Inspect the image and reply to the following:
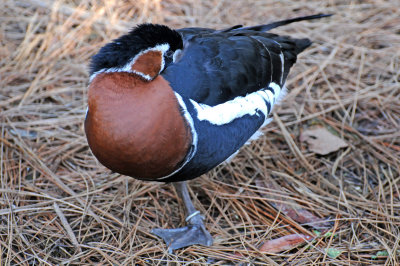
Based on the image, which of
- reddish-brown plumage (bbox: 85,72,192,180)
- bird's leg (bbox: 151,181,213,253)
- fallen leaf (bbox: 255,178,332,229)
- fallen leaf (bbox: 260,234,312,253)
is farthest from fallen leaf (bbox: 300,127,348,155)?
reddish-brown plumage (bbox: 85,72,192,180)

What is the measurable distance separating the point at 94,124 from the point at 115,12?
279 centimetres

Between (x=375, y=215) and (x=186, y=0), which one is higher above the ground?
(x=186, y=0)

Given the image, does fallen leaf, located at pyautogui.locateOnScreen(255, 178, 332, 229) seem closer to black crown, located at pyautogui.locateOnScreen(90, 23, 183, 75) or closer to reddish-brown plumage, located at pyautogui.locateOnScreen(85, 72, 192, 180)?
reddish-brown plumage, located at pyautogui.locateOnScreen(85, 72, 192, 180)

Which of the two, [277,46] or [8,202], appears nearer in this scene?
[8,202]

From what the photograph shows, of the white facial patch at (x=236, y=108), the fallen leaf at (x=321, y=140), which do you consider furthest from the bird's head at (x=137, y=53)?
the fallen leaf at (x=321, y=140)

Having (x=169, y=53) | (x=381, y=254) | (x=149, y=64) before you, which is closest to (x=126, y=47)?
(x=149, y=64)

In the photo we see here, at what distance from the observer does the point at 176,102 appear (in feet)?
8.79

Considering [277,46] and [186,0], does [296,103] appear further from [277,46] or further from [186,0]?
[186,0]

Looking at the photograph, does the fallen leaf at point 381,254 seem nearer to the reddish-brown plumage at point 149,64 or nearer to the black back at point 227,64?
the black back at point 227,64

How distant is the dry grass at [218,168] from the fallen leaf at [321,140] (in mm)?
63

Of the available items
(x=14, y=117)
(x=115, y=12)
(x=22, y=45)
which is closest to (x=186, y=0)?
(x=115, y=12)

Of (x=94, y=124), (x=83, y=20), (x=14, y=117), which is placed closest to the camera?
(x=94, y=124)

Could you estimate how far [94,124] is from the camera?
254 cm

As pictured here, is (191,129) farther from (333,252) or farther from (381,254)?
(381,254)
